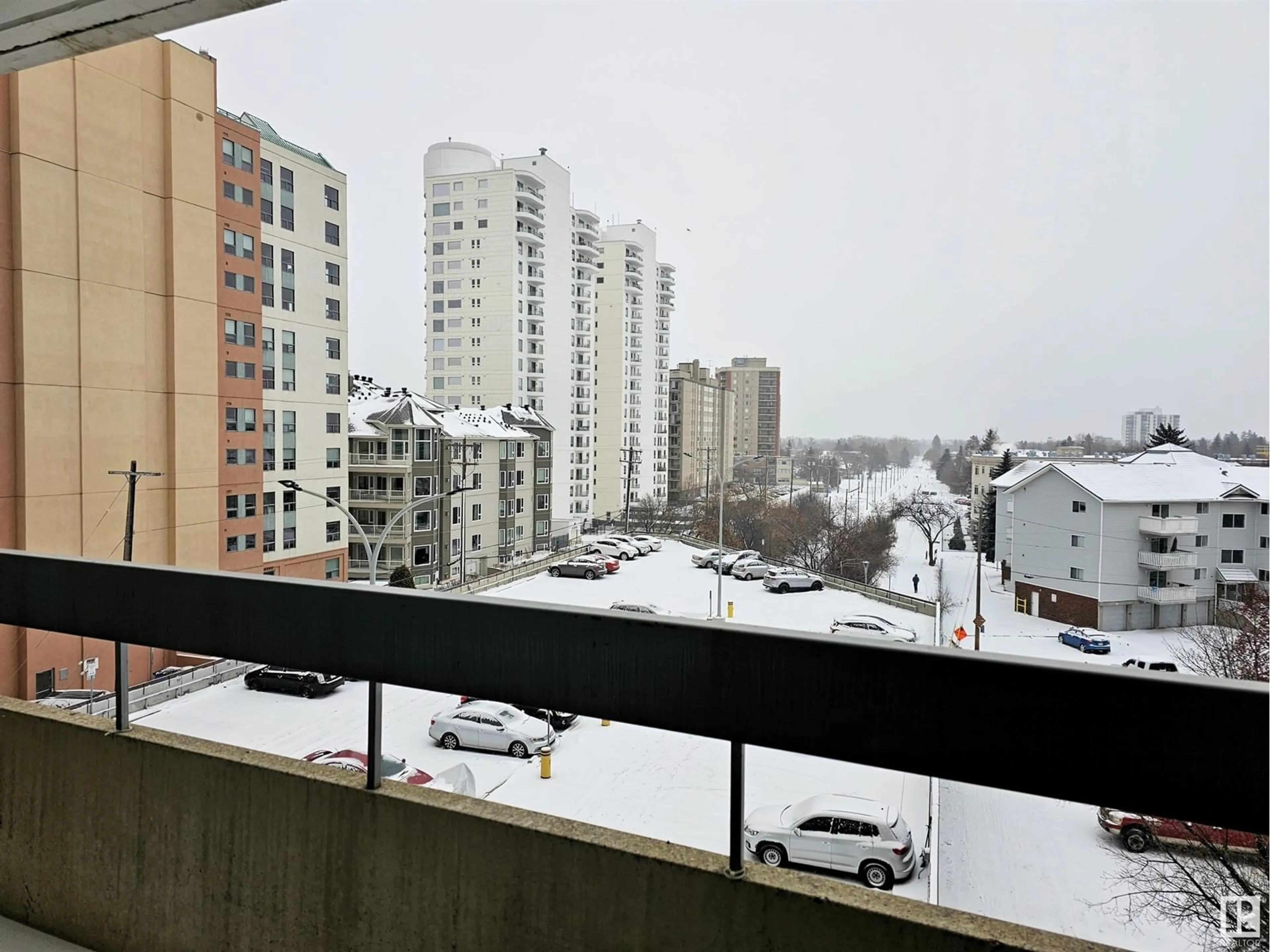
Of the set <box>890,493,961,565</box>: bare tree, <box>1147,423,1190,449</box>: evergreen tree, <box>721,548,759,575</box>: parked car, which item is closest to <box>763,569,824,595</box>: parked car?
<box>721,548,759,575</box>: parked car

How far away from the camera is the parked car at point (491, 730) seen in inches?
44.3

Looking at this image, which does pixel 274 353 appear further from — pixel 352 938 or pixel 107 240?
pixel 352 938

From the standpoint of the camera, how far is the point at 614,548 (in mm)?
4441

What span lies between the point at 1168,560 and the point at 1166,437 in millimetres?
327

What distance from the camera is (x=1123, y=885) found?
100cm

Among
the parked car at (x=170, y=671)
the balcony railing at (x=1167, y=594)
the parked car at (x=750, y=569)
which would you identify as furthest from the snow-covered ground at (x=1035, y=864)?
the parked car at (x=750, y=569)

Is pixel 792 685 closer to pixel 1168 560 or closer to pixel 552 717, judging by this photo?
pixel 552 717

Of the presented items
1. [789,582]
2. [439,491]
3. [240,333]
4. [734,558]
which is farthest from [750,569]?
[240,333]

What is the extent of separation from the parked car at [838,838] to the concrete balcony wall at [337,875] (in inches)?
3.5

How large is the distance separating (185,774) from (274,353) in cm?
424

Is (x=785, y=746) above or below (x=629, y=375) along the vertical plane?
below

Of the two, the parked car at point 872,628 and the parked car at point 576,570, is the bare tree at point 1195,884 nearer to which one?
the parked car at point 872,628

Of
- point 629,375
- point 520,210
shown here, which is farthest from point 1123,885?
point 629,375

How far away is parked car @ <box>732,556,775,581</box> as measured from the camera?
3.46 meters
